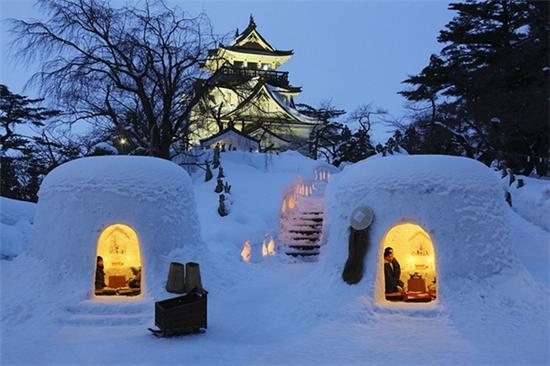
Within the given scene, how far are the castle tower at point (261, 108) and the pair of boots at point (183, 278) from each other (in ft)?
42.5

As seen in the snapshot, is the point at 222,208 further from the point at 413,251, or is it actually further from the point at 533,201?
the point at 533,201

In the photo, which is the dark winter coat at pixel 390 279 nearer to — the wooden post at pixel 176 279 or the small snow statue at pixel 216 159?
the wooden post at pixel 176 279

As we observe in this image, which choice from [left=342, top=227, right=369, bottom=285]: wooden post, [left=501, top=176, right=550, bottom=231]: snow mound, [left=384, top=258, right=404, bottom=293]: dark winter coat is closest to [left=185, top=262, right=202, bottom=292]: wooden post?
[left=342, top=227, right=369, bottom=285]: wooden post

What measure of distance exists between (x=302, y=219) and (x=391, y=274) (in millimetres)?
7929

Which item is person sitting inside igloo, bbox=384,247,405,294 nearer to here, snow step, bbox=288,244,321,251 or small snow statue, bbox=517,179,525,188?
snow step, bbox=288,244,321,251

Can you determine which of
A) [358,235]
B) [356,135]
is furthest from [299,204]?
[356,135]

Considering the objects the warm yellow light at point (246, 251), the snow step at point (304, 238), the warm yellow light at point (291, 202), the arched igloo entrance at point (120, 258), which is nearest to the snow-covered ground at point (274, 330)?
the arched igloo entrance at point (120, 258)

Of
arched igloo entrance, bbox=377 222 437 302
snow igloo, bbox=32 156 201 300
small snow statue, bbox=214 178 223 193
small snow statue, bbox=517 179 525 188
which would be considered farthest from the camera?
small snow statue, bbox=214 178 223 193

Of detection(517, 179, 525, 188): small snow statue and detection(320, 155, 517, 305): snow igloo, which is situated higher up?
detection(517, 179, 525, 188): small snow statue

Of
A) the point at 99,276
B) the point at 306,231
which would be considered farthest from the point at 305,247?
the point at 99,276

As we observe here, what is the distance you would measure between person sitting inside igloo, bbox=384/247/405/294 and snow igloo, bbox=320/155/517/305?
7.4 inches

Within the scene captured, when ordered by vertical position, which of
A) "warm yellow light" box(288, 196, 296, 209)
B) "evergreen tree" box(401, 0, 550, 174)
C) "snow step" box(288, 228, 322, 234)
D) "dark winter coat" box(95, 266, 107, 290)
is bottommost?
"dark winter coat" box(95, 266, 107, 290)

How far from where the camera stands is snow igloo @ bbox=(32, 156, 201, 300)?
9.65m

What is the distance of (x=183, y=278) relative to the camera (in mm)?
9539
